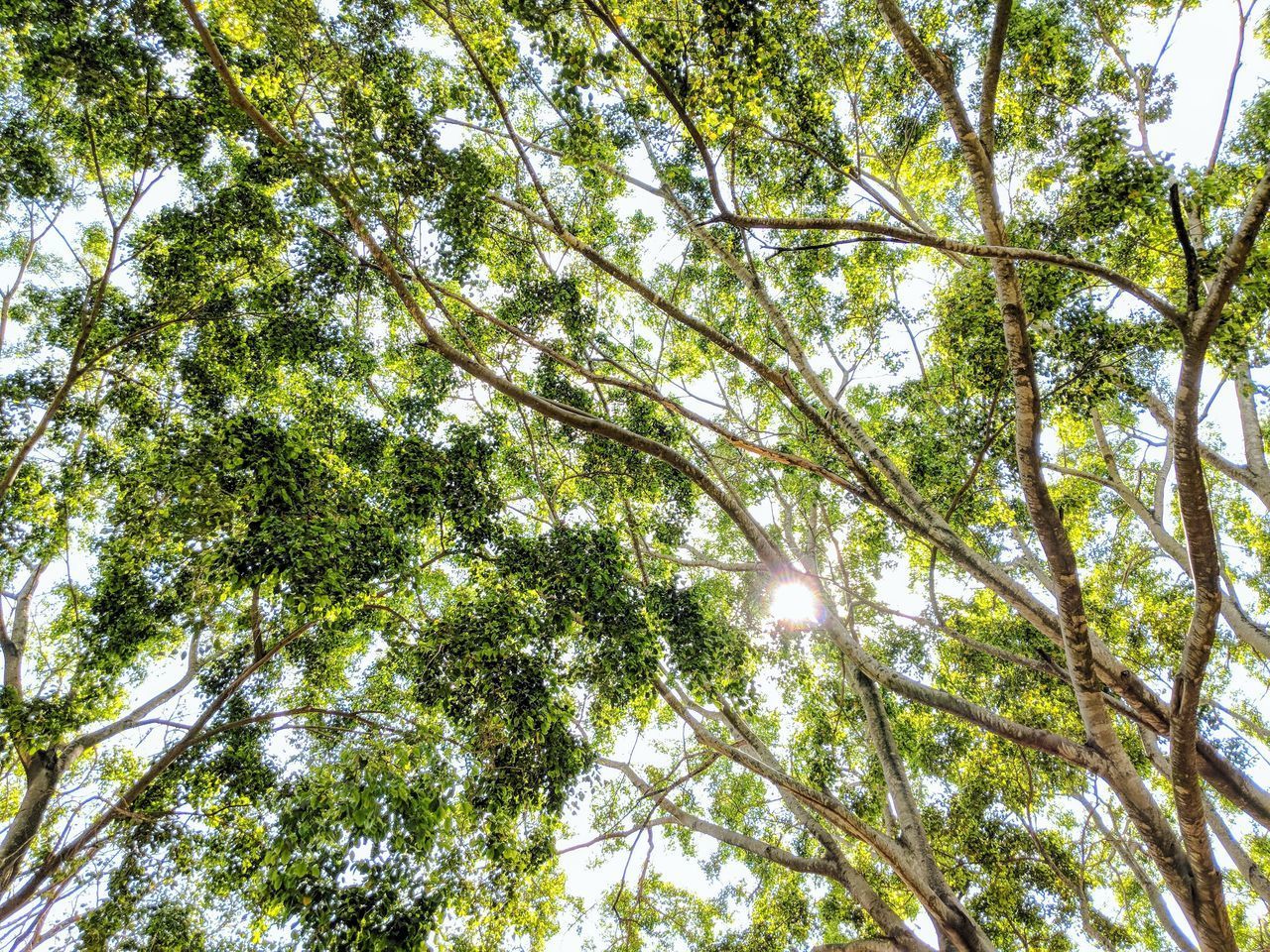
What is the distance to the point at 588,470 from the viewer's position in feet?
29.4

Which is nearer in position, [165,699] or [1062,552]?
[1062,552]

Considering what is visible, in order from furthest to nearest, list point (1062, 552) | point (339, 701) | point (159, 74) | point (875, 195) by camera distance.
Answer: point (339, 701)
point (875, 195)
point (159, 74)
point (1062, 552)

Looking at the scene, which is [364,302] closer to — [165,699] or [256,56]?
[256,56]

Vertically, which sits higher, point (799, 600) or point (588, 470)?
point (588, 470)

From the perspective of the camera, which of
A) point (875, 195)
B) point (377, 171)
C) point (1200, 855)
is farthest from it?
point (875, 195)

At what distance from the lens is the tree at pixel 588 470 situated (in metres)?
4.83

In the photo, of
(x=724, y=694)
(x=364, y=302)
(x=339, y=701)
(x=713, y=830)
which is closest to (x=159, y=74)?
(x=364, y=302)

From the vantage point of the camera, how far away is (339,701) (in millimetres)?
9516

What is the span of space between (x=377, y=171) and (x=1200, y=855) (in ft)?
29.8

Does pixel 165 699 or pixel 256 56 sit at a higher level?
pixel 256 56

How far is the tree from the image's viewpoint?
4.83 m

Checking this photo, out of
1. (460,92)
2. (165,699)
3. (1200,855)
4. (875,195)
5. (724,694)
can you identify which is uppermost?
(460,92)

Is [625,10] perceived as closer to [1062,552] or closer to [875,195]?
[875,195]

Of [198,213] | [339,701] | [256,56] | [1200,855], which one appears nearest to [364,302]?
[198,213]
